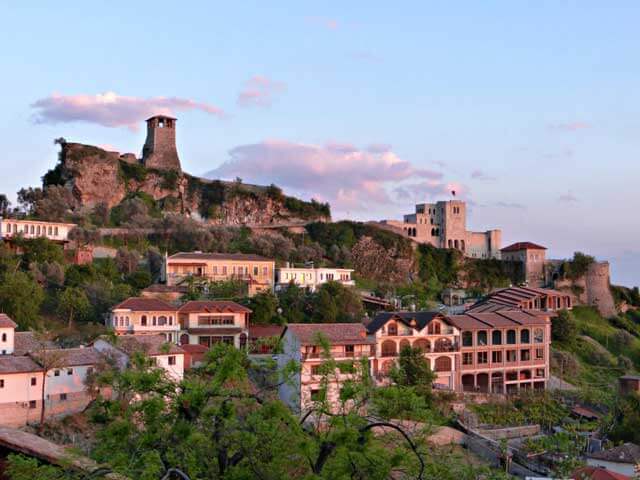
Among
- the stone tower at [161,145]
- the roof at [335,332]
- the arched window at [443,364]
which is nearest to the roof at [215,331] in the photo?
the roof at [335,332]

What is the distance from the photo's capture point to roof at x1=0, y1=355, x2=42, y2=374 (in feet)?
106

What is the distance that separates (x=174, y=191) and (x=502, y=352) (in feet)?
127

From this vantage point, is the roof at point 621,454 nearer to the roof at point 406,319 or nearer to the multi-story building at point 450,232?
the roof at point 406,319

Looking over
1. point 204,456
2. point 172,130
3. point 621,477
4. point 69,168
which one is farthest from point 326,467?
point 172,130

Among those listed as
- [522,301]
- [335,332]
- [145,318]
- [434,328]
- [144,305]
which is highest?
[522,301]

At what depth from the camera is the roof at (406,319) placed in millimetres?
42875

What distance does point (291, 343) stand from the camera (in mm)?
37969

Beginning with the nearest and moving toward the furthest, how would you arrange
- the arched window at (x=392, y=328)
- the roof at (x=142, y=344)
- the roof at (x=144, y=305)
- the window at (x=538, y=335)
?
the roof at (x=142, y=344)
the roof at (x=144, y=305)
the arched window at (x=392, y=328)
the window at (x=538, y=335)

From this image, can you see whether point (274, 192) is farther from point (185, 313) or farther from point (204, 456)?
point (204, 456)

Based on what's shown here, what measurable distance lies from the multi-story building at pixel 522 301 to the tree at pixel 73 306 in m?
Answer: 26.0

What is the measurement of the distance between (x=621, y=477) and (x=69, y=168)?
56.9m

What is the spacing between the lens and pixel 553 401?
43375 mm

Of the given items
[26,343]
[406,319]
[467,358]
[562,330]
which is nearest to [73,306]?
[26,343]

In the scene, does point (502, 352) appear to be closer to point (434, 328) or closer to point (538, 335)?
point (538, 335)
